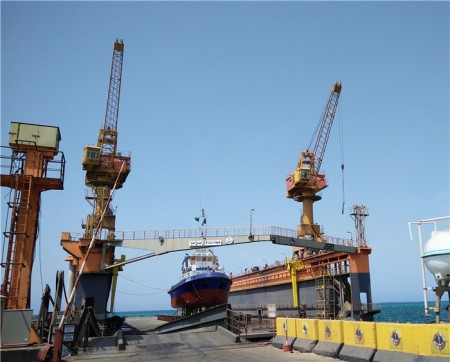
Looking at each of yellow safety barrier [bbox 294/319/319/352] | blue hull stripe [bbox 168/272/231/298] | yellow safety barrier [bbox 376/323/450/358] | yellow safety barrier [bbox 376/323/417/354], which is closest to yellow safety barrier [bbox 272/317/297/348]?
yellow safety barrier [bbox 294/319/319/352]

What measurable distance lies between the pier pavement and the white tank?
17.0 ft

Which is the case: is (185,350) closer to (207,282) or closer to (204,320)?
(204,320)

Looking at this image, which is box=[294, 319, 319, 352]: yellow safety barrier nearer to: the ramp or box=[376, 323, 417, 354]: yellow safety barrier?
box=[376, 323, 417, 354]: yellow safety barrier

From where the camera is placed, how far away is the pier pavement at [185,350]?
16.6 metres

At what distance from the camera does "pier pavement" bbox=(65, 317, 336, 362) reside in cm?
1659

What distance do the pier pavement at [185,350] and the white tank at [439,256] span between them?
5193mm

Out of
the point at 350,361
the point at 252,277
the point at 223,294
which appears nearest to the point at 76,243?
the point at 223,294

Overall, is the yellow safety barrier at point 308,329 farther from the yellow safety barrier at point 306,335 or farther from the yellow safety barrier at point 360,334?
the yellow safety barrier at point 360,334

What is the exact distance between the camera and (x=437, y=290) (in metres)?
14.6

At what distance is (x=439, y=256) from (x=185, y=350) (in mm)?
12413

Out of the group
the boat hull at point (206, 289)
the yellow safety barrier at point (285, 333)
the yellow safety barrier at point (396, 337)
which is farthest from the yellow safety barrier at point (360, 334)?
the boat hull at point (206, 289)

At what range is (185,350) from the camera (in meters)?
19.4

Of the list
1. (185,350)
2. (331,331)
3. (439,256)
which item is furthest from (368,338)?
(185,350)

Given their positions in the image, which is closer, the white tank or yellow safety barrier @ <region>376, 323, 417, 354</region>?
yellow safety barrier @ <region>376, 323, 417, 354</region>
